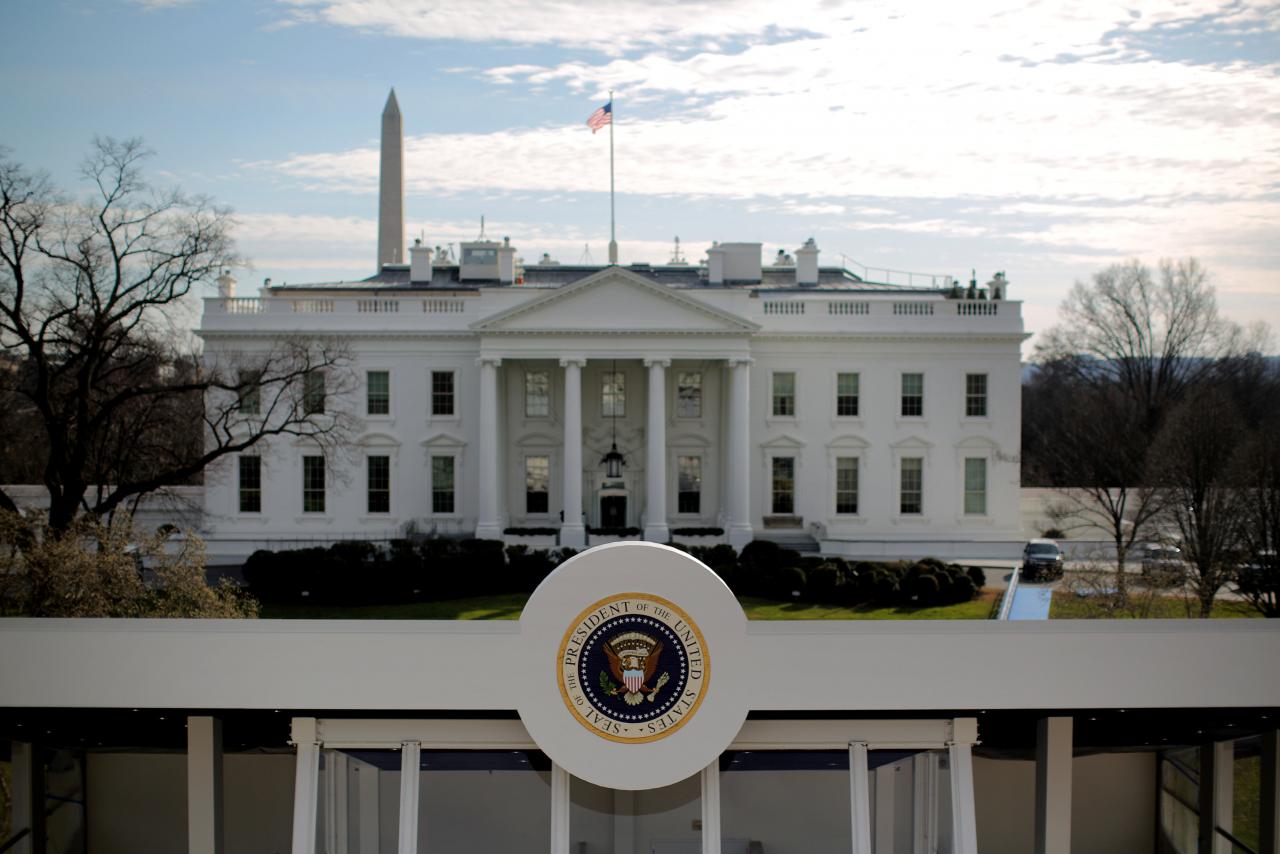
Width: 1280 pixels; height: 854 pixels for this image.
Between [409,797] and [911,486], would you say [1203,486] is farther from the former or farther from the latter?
[409,797]

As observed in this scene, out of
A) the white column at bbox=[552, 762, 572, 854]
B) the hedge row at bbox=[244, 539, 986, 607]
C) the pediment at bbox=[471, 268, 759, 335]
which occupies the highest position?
the pediment at bbox=[471, 268, 759, 335]

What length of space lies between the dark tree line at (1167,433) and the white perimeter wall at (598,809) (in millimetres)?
16149

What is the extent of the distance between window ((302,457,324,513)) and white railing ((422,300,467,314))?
284 inches

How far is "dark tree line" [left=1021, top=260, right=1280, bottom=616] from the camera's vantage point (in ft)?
113

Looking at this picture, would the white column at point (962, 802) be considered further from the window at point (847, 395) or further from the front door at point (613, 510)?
the window at point (847, 395)

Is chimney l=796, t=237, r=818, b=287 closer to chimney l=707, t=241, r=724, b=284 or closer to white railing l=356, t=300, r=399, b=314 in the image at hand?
chimney l=707, t=241, r=724, b=284

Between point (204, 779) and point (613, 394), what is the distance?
3554 cm

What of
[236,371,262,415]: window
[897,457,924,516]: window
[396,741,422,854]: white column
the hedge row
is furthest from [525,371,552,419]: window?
[396,741,422,854]: white column

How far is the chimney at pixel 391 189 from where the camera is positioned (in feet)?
313

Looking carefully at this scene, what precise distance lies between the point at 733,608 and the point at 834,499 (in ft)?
118

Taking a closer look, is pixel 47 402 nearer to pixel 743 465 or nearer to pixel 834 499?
pixel 743 465

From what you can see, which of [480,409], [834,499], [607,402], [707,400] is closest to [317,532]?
[480,409]

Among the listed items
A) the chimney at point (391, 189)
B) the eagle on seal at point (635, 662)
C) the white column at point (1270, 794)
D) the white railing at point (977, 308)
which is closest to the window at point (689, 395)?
the white railing at point (977, 308)

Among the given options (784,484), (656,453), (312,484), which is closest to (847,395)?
(784,484)
